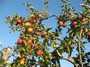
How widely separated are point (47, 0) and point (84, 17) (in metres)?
1.45

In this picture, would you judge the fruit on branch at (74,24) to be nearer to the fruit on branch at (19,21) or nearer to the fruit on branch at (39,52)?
the fruit on branch at (39,52)

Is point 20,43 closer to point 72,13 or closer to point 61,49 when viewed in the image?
point 61,49

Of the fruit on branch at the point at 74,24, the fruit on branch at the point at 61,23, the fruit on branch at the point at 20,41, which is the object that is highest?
the fruit on branch at the point at 61,23

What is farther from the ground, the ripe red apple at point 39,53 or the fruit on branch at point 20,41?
the fruit on branch at point 20,41

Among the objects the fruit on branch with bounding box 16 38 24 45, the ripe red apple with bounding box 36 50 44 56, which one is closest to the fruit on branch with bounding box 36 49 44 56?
the ripe red apple with bounding box 36 50 44 56

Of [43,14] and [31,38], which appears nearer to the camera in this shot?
[31,38]

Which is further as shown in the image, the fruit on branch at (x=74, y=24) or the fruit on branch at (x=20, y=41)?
the fruit on branch at (x=74, y=24)

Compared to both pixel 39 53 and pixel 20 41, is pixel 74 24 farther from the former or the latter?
pixel 20 41

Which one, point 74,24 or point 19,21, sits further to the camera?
point 19,21

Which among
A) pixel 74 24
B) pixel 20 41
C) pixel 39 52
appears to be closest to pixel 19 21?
pixel 20 41

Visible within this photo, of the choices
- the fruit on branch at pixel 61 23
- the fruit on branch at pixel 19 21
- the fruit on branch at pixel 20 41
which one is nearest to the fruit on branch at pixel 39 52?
the fruit on branch at pixel 20 41

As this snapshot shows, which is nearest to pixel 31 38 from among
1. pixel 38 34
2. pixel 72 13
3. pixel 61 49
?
pixel 38 34

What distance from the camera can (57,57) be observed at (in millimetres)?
9211

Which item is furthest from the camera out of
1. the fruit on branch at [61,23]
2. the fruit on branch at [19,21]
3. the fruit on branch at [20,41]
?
the fruit on branch at [61,23]
